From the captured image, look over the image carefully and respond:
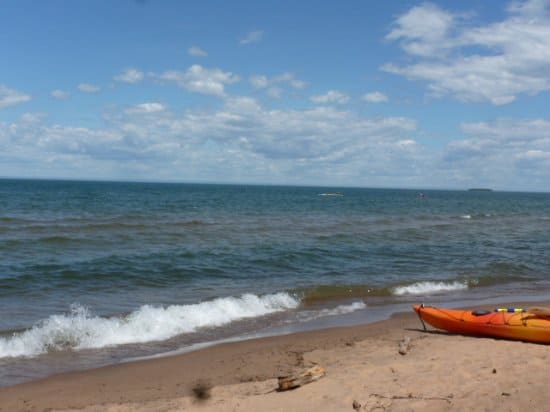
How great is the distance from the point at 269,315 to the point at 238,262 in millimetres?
6412

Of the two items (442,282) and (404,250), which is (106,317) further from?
(404,250)

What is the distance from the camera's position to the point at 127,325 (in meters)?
10.5

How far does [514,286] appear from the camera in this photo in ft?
54.4

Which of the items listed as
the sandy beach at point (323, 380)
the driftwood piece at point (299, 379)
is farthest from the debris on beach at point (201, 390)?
the driftwood piece at point (299, 379)

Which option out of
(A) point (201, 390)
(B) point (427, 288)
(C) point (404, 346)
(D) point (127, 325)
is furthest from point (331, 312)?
(A) point (201, 390)

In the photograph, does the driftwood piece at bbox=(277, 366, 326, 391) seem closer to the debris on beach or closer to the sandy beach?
the sandy beach

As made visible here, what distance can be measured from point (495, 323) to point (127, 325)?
22.1 ft

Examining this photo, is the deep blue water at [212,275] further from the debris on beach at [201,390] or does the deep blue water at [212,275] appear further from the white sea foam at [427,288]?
the debris on beach at [201,390]

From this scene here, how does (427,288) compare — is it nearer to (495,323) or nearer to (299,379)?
(495,323)

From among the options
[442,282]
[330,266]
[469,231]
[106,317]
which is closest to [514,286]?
[442,282]

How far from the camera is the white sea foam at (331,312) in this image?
39.6 feet

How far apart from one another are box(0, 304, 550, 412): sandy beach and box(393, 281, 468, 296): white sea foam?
529 cm

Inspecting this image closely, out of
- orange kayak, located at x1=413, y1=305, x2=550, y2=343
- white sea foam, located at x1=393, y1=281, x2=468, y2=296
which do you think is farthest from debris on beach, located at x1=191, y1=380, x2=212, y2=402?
white sea foam, located at x1=393, y1=281, x2=468, y2=296

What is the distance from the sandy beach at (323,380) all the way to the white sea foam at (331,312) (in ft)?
7.03
